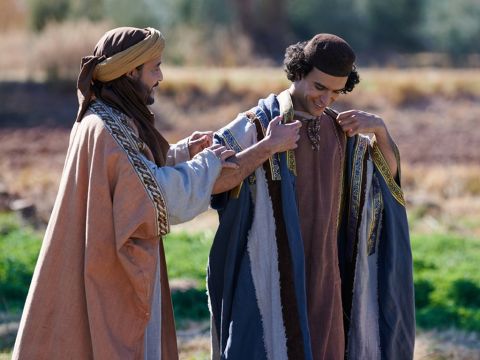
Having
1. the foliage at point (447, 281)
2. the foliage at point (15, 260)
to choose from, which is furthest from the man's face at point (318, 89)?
the foliage at point (15, 260)

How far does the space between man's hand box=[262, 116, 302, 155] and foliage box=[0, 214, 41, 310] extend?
4.03 metres

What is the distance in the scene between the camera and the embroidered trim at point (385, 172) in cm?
484

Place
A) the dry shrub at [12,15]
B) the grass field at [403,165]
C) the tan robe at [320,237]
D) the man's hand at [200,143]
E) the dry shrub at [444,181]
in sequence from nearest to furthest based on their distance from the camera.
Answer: the tan robe at [320,237]
the man's hand at [200,143]
the grass field at [403,165]
the dry shrub at [444,181]
the dry shrub at [12,15]

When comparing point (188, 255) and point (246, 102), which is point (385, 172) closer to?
point (188, 255)

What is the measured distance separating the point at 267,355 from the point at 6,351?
8.10ft

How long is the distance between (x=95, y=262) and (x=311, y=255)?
957 millimetres

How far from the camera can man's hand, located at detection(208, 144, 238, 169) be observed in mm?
4312

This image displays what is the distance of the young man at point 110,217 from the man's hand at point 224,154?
45 mm

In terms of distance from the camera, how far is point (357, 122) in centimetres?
464

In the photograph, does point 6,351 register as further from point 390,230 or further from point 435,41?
point 435,41

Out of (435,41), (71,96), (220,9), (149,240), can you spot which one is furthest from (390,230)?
(435,41)

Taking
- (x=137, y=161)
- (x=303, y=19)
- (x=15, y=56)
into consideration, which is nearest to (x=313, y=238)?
(x=137, y=161)

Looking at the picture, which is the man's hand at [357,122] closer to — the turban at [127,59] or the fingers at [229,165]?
the fingers at [229,165]

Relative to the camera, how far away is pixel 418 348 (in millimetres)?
6730
